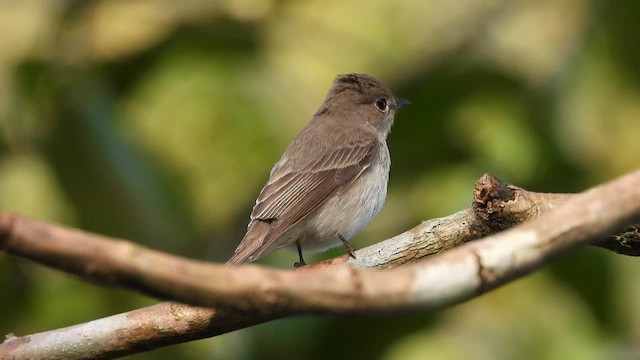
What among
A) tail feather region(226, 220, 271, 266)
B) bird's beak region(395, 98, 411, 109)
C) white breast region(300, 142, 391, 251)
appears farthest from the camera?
bird's beak region(395, 98, 411, 109)

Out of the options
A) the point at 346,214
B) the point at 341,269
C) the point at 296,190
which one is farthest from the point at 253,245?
the point at 341,269

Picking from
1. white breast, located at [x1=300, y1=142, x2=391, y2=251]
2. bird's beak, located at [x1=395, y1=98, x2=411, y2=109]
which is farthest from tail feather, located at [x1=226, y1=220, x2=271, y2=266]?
bird's beak, located at [x1=395, y1=98, x2=411, y2=109]

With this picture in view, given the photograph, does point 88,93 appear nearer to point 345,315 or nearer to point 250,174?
point 250,174

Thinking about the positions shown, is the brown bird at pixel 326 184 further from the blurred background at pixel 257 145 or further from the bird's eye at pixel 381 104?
the blurred background at pixel 257 145

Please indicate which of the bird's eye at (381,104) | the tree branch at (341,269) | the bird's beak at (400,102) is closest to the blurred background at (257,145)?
the bird's beak at (400,102)

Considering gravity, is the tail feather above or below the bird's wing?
below

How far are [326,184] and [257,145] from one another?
50 centimetres

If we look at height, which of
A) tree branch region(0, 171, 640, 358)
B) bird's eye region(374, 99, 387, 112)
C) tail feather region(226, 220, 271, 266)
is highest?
bird's eye region(374, 99, 387, 112)

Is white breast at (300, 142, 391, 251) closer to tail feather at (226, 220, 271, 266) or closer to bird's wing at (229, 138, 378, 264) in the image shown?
bird's wing at (229, 138, 378, 264)

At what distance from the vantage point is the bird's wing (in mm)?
4648

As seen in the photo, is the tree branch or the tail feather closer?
the tree branch

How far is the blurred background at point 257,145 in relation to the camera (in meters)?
4.61

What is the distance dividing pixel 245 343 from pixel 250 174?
37.8 inches

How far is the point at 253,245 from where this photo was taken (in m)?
4.58
